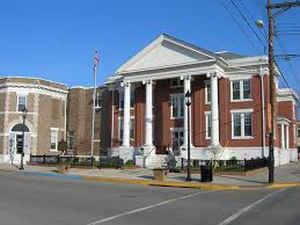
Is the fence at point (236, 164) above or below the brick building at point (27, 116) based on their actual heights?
below

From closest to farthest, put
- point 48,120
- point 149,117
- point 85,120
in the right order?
point 149,117
point 48,120
point 85,120

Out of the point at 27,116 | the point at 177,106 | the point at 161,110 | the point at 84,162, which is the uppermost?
the point at 177,106

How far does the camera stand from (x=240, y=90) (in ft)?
133

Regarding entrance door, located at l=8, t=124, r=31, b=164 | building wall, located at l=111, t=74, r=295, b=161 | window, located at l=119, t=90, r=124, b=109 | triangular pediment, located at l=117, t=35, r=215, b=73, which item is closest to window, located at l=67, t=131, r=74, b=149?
entrance door, located at l=8, t=124, r=31, b=164

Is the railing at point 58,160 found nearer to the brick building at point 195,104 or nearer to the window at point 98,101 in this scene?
the brick building at point 195,104

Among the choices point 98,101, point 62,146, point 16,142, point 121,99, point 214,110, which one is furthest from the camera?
point 98,101

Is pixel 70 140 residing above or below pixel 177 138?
below

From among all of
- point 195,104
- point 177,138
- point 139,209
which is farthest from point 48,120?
point 139,209

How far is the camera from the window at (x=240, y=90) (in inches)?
1578

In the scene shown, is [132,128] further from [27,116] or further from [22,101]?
[22,101]

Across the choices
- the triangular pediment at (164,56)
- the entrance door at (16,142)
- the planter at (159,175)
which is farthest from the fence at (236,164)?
the entrance door at (16,142)

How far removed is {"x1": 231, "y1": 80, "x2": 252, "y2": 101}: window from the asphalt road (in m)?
23.0

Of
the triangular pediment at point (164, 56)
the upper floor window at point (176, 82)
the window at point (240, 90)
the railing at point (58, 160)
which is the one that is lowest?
the railing at point (58, 160)

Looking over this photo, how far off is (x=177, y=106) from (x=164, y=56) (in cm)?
537
